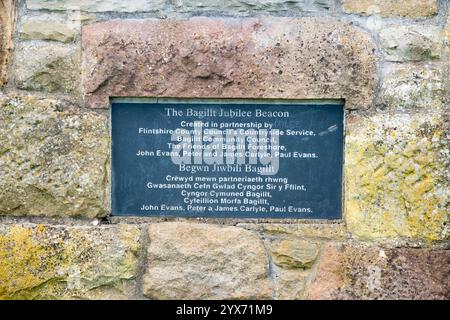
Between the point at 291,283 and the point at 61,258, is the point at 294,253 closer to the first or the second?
the point at 291,283

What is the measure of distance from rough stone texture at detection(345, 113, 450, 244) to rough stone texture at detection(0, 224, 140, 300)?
0.87 meters

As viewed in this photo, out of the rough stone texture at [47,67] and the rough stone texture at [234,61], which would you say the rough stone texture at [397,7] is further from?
the rough stone texture at [47,67]

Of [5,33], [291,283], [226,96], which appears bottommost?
[291,283]

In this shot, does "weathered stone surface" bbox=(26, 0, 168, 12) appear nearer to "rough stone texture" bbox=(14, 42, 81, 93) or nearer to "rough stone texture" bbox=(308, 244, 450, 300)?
"rough stone texture" bbox=(14, 42, 81, 93)

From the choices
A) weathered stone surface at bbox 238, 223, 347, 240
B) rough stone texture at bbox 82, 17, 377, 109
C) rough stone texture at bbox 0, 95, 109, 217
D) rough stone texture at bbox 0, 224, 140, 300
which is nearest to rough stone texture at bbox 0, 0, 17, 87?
rough stone texture at bbox 0, 95, 109, 217

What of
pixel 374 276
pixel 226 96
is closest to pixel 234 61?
pixel 226 96

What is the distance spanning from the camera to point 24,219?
260cm

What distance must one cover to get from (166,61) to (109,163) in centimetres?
45

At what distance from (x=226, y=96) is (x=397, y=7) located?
→ 734 millimetres

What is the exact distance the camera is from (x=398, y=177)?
253 cm

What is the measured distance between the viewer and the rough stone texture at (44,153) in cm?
Answer: 257

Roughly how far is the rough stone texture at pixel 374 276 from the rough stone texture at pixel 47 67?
1.19m

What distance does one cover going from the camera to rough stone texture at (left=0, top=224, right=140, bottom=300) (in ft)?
Result: 8.44

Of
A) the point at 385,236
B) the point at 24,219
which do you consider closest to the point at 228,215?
the point at 385,236
